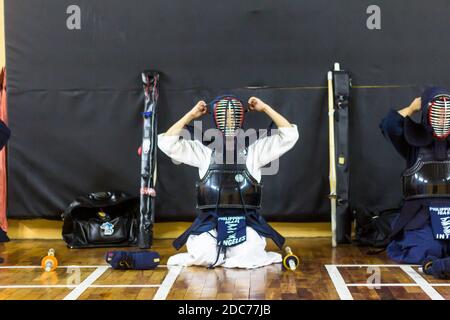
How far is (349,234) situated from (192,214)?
134 cm

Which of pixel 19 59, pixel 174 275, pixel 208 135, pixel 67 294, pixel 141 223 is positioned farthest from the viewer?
pixel 19 59

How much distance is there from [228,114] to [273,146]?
0.40 metres

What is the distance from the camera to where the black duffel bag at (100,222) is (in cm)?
506

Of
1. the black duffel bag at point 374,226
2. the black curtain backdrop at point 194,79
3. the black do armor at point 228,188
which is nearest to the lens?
the black do armor at point 228,188

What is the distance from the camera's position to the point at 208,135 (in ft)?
15.3

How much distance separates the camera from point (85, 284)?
360 cm

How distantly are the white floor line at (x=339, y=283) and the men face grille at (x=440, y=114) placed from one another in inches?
45.0

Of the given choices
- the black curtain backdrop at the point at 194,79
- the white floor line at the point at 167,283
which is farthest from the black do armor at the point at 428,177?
the white floor line at the point at 167,283

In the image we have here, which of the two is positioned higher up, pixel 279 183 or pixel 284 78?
pixel 284 78

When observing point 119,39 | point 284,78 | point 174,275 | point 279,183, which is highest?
point 119,39

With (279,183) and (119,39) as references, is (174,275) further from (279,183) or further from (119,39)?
(119,39)

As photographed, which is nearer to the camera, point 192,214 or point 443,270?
point 443,270

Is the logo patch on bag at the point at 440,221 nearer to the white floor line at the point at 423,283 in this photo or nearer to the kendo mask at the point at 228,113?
the white floor line at the point at 423,283

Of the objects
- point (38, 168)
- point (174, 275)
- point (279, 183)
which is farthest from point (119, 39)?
point (174, 275)
